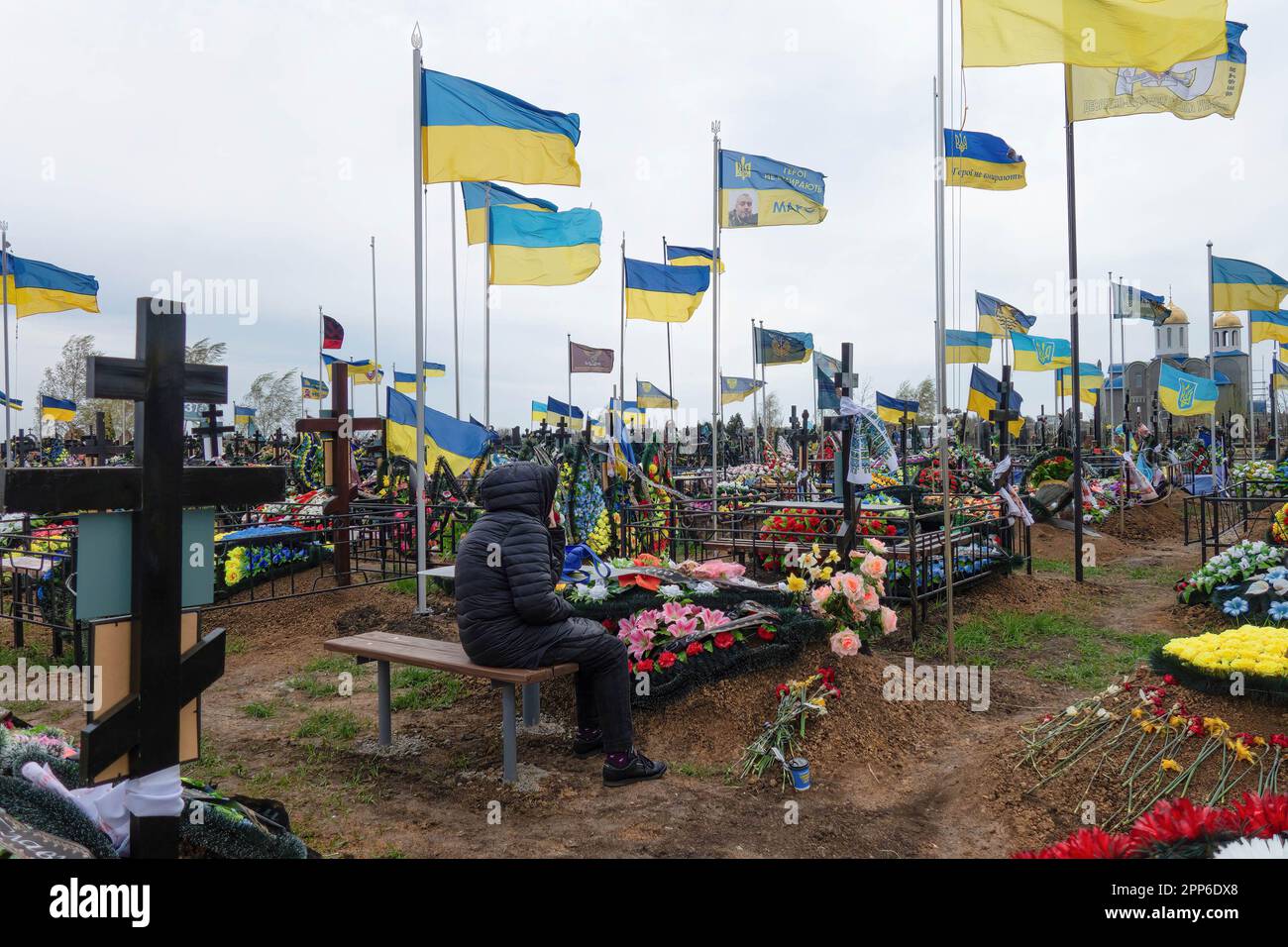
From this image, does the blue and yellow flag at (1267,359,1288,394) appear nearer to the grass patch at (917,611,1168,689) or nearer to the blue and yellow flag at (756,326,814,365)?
the blue and yellow flag at (756,326,814,365)

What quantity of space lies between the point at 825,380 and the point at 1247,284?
11712 millimetres

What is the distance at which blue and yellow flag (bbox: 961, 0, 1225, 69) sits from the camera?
6.80m

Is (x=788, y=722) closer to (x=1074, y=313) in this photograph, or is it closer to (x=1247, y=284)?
(x=1074, y=313)

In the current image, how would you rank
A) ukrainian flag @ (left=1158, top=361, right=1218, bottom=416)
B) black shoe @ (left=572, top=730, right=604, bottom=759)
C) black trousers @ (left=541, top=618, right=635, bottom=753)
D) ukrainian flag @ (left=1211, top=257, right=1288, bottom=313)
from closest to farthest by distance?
black trousers @ (left=541, top=618, right=635, bottom=753) → black shoe @ (left=572, top=730, right=604, bottom=759) → ukrainian flag @ (left=1158, top=361, right=1218, bottom=416) → ukrainian flag @ (left=1211, top=257, right=1288, bottom=313)

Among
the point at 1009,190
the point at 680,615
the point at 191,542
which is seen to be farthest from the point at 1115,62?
the point at 191,542

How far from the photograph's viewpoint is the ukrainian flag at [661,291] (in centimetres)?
1481

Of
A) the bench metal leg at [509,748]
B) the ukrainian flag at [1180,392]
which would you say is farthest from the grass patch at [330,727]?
the ukrainian flag at [1180,392]

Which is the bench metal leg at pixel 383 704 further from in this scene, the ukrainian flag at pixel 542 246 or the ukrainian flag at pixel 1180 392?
the ukrainian flag at pixel 1180 392

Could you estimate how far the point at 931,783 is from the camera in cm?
477

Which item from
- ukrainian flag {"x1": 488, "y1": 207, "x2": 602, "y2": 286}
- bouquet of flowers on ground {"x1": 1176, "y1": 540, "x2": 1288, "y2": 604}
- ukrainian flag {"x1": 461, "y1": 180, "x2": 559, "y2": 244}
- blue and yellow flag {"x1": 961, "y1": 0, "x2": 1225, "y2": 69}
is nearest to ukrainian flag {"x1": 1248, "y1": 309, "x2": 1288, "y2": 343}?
bouquet of flowers on ground {"x1": 1176, "y1": 540, "x2": 1288, "y2": 604}

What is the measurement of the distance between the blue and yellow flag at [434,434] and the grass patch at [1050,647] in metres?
5.61

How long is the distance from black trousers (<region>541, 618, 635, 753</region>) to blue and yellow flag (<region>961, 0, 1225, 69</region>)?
5591 mm

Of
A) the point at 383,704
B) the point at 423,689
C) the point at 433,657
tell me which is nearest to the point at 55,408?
the point at 423,689

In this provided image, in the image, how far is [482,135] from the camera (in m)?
8.52
